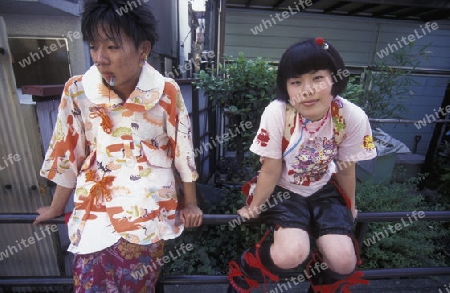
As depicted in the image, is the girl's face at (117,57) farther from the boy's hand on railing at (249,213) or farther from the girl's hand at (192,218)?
the boy's hand on railing at (249,213)

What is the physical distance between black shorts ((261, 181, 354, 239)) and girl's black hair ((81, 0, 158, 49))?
3.65ft

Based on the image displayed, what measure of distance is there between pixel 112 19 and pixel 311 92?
0.99 metres

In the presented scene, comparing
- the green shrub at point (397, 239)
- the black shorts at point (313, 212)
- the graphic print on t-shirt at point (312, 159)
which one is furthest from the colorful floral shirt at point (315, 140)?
the green shrub at point (397, 239)

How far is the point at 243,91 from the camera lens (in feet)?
10.8

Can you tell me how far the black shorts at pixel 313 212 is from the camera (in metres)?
1.38

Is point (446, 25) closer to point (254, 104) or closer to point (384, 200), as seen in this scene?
Result: point (384, 200)

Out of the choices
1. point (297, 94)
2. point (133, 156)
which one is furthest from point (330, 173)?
point (133, 156)

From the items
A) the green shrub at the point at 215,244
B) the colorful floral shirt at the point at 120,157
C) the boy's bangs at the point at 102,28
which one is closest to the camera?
the boy's bangs at the point at 102,28

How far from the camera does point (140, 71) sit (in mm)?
1316

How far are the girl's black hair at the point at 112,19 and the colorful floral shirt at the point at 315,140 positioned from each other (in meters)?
0.78

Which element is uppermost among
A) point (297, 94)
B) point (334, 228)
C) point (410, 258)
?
point (297, 94)

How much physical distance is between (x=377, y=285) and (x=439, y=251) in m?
1.57

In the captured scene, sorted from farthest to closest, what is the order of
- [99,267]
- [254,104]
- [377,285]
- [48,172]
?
[254,104] < [377,285] < [48,172] < [99,267]

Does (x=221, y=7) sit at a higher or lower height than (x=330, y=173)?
higher
